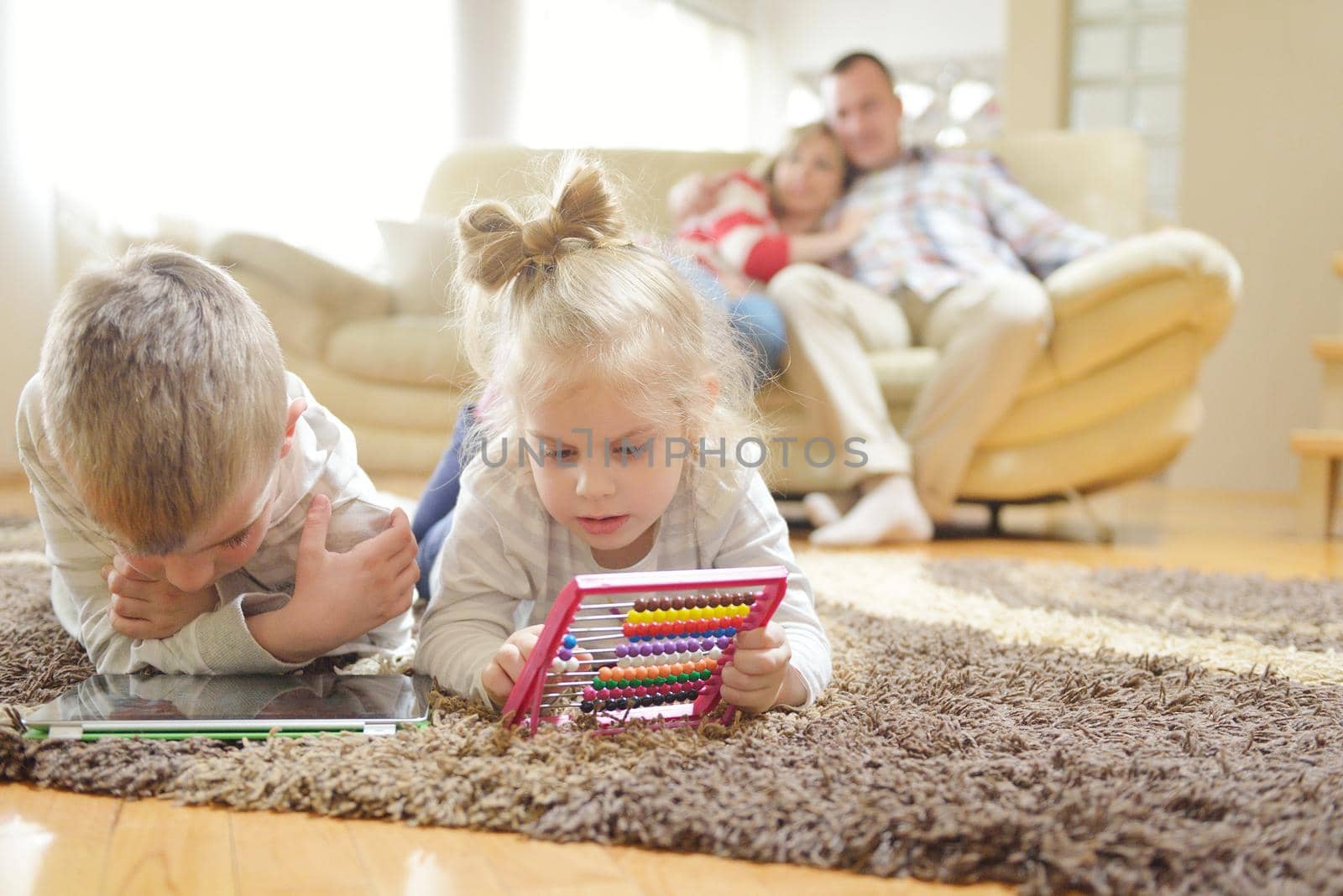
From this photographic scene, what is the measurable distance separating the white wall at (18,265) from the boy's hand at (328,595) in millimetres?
2479

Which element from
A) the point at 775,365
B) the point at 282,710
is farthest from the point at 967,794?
the point at 775,365

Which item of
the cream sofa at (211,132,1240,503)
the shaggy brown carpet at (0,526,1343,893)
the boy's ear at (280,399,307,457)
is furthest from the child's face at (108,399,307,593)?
the cream sofa at (211,132,1240,503)

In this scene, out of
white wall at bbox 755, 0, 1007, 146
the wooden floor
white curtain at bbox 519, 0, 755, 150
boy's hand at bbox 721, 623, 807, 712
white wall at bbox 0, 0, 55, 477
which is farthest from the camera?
white wall at bbox 755, 0, 1007, 146

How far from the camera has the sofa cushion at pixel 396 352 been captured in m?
2.56

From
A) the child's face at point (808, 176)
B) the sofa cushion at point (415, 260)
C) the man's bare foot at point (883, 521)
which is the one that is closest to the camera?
the man's bare foot at point (883, 521)

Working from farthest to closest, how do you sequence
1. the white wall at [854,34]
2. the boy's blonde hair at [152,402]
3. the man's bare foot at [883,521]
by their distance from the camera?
1. the white wall at [854,34]
2. the man's bare foot at [883,521]
3. the boy's blonde hair at [152,402]

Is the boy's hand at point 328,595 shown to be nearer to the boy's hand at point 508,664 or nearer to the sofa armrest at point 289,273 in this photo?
the boy's hand at point 508,664

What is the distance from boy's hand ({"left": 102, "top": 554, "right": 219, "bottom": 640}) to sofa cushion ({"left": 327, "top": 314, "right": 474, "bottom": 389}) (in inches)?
59.3

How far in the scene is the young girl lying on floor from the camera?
37.9 inches

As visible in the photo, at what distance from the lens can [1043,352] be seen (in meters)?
2.31

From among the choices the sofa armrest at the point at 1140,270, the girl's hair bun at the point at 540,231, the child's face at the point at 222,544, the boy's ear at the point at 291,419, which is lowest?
the child's face at the point at 222,544

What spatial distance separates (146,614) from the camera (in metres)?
1.00

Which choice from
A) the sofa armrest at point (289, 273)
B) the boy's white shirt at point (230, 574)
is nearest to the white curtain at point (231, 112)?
the sofa armrest at point (289, 273)

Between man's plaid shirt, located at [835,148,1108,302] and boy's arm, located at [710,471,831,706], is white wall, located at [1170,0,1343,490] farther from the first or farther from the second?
boy's arm, located at [710,471,831,706]
